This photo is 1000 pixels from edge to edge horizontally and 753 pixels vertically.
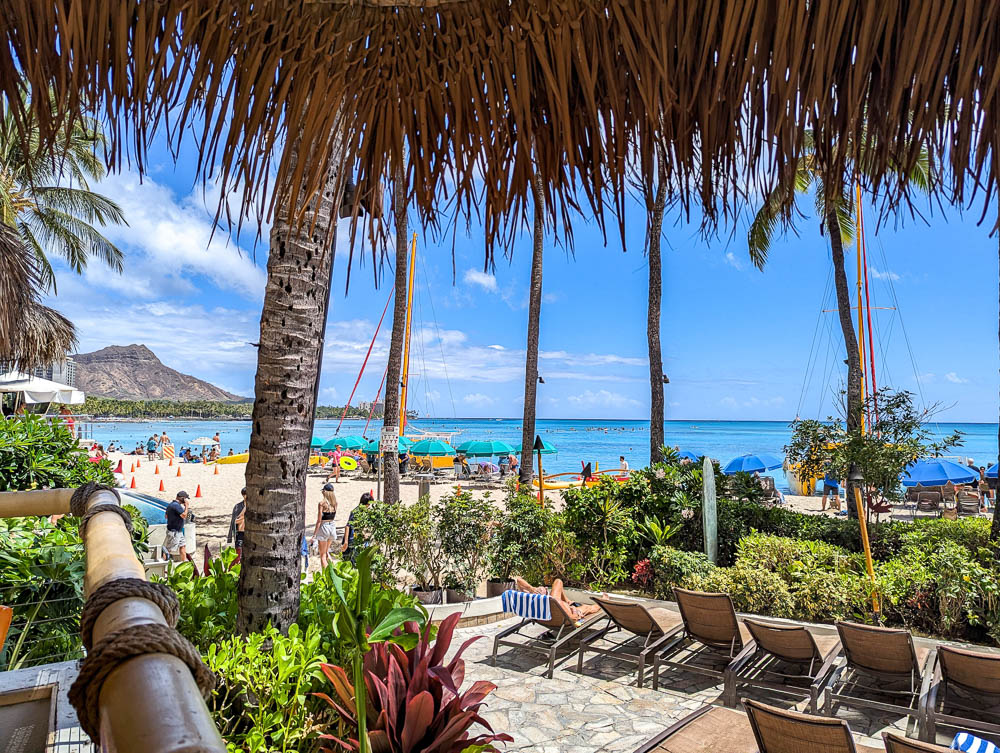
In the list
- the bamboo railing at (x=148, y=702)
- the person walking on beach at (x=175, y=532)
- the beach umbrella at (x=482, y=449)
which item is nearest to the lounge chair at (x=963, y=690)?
the bamboo railing at (x=148, y=702)

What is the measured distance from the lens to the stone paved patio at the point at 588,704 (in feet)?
16.7

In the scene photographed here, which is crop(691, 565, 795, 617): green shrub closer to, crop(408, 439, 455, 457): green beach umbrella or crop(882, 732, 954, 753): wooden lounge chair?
crop(882, 732, 954, 753): wooden lounge chair

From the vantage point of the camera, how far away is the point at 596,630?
7562mm

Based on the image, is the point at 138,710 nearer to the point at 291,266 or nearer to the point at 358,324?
the point at 291,266

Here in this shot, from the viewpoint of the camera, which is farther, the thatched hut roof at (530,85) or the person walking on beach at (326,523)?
the person walking on beach at (326,523)

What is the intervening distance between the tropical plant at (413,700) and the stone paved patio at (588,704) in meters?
2.12

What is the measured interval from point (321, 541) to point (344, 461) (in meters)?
23.2

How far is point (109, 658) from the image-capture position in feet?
1.98

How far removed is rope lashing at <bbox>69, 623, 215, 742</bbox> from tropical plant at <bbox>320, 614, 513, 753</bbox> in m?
2.43

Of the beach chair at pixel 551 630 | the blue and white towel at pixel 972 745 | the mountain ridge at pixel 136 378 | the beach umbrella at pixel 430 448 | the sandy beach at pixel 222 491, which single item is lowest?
the sandy beach at pixel 222 491

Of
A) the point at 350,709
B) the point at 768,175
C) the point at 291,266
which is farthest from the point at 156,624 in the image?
the point at 291,266

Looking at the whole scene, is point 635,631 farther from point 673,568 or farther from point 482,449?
point 482,449

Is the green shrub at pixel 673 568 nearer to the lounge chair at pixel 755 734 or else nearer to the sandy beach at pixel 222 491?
the lounge chair at pixel 755 734

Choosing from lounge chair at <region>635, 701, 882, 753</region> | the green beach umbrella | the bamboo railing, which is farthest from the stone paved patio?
the green beach umbrella
